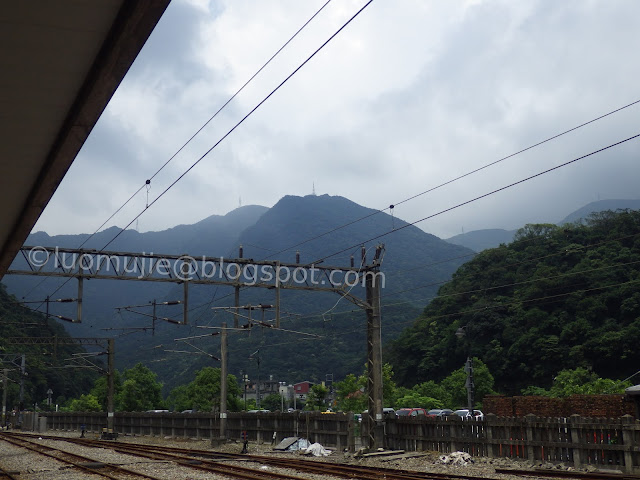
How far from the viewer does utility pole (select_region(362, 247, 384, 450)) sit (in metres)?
25.5

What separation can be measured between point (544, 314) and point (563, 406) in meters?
44.4

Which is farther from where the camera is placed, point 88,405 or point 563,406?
point 88,405

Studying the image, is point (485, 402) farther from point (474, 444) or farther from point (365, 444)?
point (474, 444)

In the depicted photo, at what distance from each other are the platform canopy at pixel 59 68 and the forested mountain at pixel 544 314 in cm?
5384

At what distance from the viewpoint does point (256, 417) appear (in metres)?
32.8

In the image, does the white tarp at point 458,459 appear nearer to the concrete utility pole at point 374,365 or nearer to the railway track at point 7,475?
the concrete utility pole at point 374,365

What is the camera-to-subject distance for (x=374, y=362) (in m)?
26.0

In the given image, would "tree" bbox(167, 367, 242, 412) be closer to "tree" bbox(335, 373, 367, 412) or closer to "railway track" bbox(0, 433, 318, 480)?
"tree" bbox(335, 373, 367, 412)

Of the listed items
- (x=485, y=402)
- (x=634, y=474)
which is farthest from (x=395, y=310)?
(x=634, y=474)

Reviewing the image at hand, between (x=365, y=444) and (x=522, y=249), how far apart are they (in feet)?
227

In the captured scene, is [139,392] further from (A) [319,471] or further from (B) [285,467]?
(A) [319,471]

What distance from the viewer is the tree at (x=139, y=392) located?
7888 centimetres

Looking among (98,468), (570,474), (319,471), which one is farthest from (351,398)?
(570,474)

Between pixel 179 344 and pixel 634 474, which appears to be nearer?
pixel 634 474
